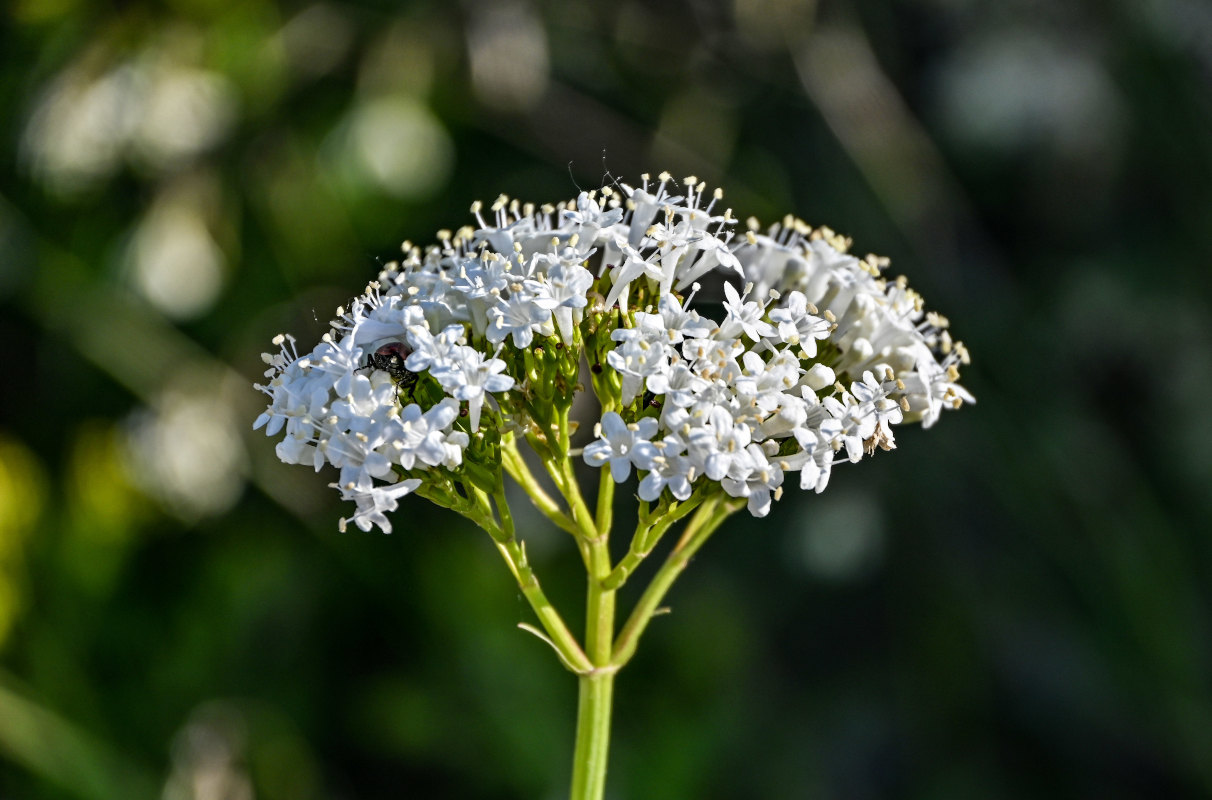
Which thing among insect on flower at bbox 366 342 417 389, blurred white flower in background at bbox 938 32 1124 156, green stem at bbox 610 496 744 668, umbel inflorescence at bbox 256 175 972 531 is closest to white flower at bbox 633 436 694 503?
umbel inflorescence at bbox 256 175 972 531

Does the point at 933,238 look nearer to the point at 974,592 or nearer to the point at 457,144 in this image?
the point at 974,592

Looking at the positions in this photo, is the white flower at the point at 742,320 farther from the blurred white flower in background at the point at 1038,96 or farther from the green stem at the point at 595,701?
the blurred white flower in background at the point at 1038,96

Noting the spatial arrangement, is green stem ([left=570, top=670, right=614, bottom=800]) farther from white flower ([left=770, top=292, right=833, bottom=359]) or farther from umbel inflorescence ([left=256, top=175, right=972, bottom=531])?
white flower ([left=770, top=292, right=833, bottom=359])

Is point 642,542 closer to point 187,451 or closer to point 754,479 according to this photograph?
point 754,479

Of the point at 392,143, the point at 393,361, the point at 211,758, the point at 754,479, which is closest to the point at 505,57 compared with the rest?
the point at 392,143

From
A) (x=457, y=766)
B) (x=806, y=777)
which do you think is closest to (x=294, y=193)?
(x=457, y=766)
